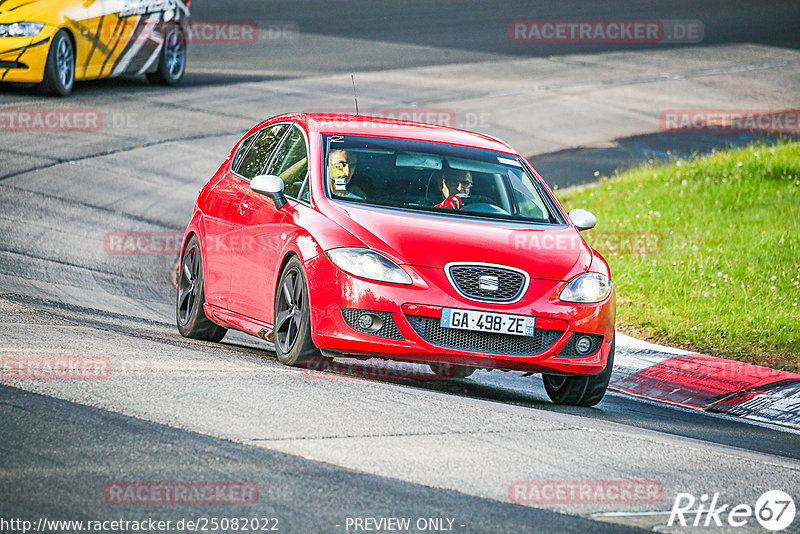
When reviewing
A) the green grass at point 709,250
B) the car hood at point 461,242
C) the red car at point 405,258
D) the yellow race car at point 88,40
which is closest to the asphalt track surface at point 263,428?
the red car at point 405,258

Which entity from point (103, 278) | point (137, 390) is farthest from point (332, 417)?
point (103, 278)

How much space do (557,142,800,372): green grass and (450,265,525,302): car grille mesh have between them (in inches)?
135

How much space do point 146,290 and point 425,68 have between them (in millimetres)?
15250

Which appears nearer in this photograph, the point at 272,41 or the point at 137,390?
the point at 137,390

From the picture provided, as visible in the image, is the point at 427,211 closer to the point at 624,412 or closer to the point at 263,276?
the point at 263,276

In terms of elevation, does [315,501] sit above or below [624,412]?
above

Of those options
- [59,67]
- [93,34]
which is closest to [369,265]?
[59,67]

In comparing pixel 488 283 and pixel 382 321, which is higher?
pixel 488 283

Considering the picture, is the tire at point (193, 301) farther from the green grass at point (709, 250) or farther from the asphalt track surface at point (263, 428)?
the green grass at point (709, 250)

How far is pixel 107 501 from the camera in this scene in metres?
5.18

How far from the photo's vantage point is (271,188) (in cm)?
881

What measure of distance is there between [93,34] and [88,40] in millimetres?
119

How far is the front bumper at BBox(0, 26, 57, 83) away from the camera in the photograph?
1830 centimetres

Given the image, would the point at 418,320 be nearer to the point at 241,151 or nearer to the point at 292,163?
the point at 292,163
